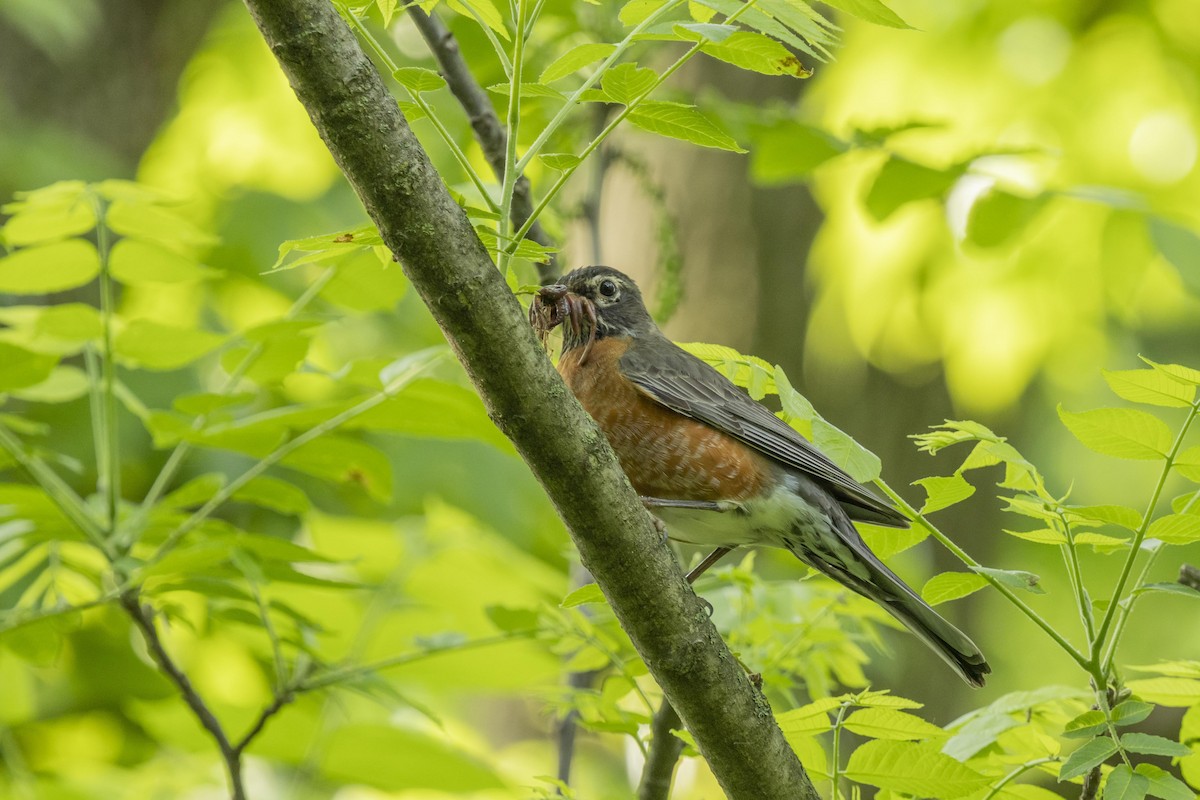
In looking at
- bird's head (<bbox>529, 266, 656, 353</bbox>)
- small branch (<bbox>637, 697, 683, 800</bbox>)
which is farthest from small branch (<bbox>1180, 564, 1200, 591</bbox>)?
bird's head (<bbox>529, 266, 656, 353</bbox>)

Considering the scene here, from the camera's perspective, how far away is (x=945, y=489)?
196cm

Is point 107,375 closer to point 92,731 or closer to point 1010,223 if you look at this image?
point 92,731

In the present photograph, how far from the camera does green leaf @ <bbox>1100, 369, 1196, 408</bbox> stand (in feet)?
6.11

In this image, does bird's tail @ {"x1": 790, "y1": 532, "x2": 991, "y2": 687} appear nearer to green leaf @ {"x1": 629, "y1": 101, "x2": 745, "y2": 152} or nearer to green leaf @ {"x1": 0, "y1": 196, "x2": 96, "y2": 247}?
green leaf @ {"x1": 629, "y1": 101, "x2": 745, "y2": 152}

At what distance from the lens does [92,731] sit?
165 inches

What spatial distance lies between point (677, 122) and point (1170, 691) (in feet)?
4.34

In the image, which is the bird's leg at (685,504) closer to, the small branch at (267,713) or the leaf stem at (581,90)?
the small branch at (267,713)

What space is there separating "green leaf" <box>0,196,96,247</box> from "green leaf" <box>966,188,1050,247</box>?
8.26 ft

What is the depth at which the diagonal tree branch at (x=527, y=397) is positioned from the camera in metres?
1.59

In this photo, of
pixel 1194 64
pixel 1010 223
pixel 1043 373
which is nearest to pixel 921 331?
pixel 1043 373

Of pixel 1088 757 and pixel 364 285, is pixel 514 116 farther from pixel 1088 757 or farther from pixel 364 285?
pixel 1088 757

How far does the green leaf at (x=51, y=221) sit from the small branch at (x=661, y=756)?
5.57 feet

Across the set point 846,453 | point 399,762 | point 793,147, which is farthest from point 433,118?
point 399,762

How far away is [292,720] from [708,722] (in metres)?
2.01
